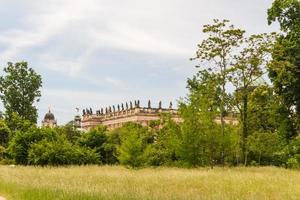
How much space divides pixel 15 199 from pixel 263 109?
35163 mm

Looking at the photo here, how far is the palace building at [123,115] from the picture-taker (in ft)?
351

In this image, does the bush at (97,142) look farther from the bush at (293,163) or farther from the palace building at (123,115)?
the palace building at (123,115)

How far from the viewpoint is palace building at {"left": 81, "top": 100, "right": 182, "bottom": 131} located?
107125 mm

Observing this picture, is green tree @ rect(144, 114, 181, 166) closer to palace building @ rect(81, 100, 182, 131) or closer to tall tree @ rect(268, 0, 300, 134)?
tall tree @ rect(268, 0, 300, 134)

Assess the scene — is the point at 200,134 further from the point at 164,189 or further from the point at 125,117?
the point at 125,117

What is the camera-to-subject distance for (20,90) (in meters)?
65.3

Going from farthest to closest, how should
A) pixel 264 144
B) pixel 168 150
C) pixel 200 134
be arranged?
pixel 264 144 → pixel 168 150 → pixel 200 134

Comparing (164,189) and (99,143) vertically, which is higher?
(99,143)

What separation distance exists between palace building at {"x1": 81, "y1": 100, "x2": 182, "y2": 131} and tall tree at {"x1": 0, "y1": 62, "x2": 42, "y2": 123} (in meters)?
29.7

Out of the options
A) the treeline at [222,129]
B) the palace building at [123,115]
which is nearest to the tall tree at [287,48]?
the treeline at [222,129]

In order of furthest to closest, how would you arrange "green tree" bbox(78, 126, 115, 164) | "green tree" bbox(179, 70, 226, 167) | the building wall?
1. the building wall
2. "green tree" bbox(78, 126, 115, 164)
3. "green tree" bbox(179, 70, 226, 167)

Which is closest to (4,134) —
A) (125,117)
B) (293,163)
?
(293,163)

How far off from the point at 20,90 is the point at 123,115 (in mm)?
49444

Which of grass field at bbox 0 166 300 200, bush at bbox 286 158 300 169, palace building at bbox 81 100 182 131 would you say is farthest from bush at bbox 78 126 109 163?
palace building at bbox 81 100 182 131
